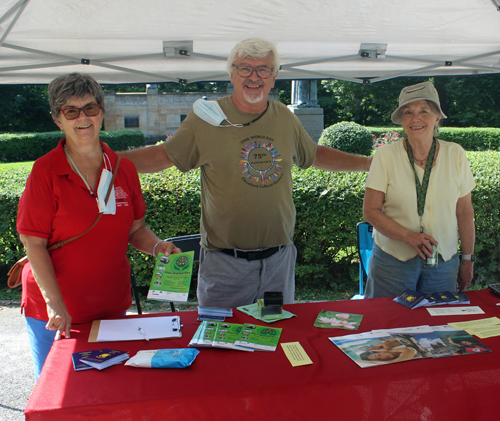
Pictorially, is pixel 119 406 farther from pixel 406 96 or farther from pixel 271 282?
pixel 406 96

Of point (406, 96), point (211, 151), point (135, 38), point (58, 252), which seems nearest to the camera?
point (58, 252)

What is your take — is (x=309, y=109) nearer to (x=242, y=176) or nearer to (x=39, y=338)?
(x=242, y=176)

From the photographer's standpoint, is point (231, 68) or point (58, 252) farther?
point (231, 68)

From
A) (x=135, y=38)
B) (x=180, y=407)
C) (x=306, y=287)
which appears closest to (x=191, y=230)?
(x=306, y=287)

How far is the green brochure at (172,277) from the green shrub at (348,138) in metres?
12.9

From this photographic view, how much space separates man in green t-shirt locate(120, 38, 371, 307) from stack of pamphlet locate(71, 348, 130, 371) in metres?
0.96

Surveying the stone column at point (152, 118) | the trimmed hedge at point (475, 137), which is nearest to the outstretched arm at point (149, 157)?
the trimmed hedge at point (475, 137)

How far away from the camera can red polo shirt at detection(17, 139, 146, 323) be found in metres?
1.93

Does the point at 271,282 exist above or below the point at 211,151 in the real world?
below

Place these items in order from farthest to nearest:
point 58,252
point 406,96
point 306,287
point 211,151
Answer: point 306,287, point 406,96, point 211,151, point 58,252

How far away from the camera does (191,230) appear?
185 inches

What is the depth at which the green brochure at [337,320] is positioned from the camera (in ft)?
6.70

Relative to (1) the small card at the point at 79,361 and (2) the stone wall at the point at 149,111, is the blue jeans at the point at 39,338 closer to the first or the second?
(1) the small card at the point at 79,361

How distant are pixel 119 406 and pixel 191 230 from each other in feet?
10.8
